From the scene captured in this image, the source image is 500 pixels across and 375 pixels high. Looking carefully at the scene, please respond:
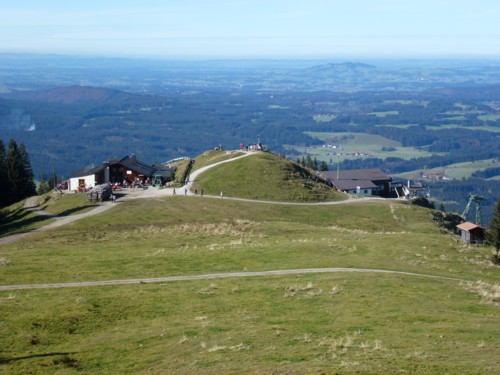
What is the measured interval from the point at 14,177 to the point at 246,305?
76.8m

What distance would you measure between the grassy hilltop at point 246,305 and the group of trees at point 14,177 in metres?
39.6

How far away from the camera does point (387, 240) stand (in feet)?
176

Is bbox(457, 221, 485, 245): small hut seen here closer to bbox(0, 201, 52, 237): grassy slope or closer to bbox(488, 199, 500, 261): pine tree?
bbox(488, 199, 500, 261): pine tree

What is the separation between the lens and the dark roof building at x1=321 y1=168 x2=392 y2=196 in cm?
10669

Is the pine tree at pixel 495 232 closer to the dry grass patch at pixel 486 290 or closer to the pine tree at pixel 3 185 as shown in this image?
the dry grass patch at pixel 486 290

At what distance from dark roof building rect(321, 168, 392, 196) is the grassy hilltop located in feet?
154

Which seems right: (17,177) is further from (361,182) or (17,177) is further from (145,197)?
(361,182)

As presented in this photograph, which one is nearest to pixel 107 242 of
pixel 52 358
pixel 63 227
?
pixel 63 227

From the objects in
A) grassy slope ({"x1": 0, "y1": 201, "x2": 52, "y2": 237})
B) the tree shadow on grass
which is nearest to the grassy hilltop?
grassy slope ({"x1": 0, "y1": 201, "x2": 52, "y2": 237})

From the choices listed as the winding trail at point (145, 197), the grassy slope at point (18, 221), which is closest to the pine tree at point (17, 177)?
the winding trail at point (145, 197)

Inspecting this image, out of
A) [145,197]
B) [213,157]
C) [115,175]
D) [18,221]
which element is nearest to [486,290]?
[145,197]

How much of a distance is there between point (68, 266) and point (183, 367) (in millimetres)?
20489

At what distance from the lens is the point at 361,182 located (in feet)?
361

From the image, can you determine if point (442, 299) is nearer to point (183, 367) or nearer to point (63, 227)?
point (183, 367)
